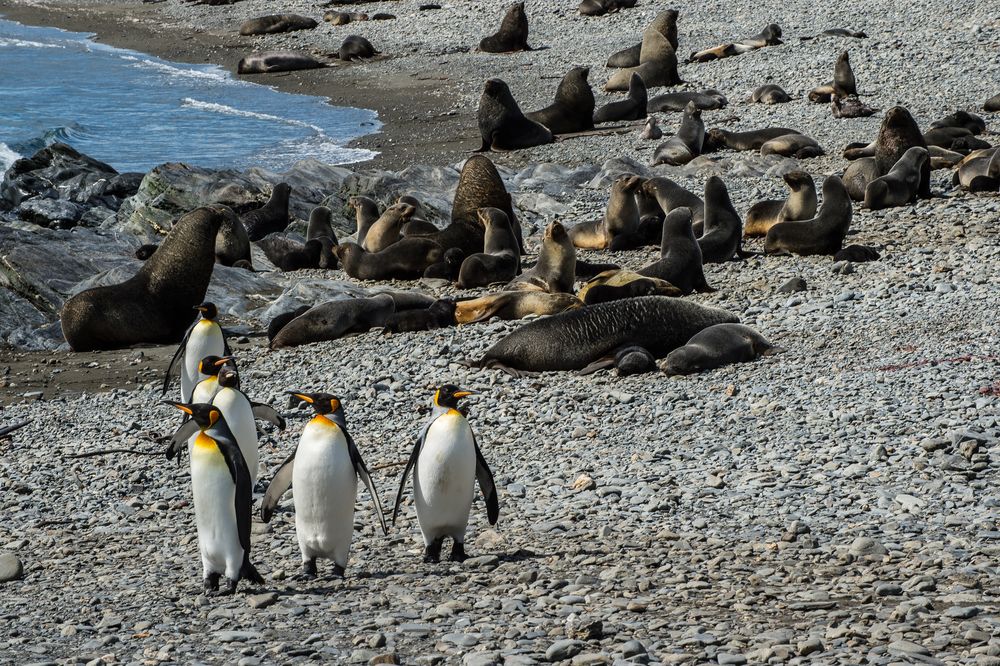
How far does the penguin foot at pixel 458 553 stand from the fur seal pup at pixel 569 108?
14416 mm

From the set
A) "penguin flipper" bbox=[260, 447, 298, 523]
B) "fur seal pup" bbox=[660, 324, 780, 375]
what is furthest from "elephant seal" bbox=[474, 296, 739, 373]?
"penguin flipper" bbox=[260, 447, 298, 523]

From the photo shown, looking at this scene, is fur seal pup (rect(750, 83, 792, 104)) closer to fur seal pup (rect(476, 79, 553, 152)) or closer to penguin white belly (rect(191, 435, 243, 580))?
fur seal pup (rect(476, 79, 553, 152))

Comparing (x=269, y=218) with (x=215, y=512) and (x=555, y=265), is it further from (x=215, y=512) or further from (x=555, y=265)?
(x=215, y=512)

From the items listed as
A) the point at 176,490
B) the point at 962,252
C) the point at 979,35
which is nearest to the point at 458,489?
the point at 176,490

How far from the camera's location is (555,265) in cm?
1010

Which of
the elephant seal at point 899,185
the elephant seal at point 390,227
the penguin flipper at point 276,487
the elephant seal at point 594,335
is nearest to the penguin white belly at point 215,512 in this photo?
the penguin flipper at point 276,487

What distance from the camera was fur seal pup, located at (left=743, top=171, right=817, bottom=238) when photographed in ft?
37.6

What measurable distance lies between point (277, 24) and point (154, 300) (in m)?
23.3

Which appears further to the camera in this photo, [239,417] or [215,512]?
[239,417]

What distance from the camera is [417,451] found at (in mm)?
5379

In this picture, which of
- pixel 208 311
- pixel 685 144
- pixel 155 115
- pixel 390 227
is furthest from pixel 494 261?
pixel 155 115

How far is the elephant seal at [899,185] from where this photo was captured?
12133mm

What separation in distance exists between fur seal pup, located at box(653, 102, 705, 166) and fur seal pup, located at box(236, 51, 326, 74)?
1330 cm

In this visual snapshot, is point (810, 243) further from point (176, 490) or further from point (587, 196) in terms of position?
point (176, 490)
